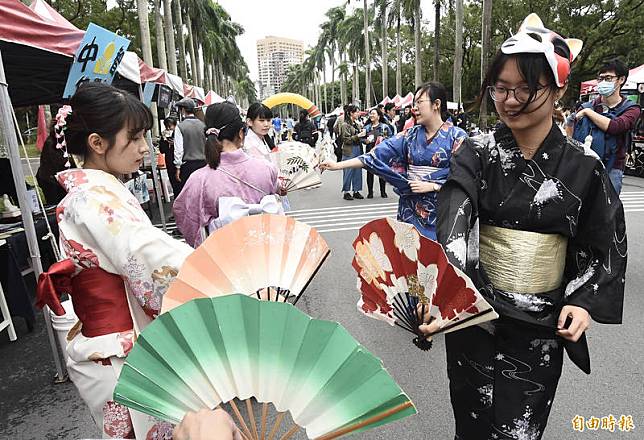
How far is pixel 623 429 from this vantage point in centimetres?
256

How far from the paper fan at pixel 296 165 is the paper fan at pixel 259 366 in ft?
9.71

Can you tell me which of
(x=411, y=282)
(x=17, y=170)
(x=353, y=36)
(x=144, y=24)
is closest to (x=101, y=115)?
(x=411, y=282)

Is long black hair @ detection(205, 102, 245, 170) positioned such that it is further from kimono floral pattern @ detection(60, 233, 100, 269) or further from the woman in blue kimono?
kimono floral pattern @ detection(60, 233, 100, 269)

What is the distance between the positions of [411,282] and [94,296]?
1057 millimetres

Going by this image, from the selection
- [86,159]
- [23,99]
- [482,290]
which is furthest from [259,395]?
[23,99]

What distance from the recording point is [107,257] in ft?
4.90

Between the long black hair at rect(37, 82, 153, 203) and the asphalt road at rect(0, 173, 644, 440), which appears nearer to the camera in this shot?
the long black hair at rect(37, 82, 153, 203)

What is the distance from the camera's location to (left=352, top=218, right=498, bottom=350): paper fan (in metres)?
1.25

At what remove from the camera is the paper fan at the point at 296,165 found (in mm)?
3949

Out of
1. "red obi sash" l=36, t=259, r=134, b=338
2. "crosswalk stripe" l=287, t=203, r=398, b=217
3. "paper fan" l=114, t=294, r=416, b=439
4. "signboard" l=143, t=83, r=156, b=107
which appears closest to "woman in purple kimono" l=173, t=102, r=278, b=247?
"red obi sash" l=36, t=259, r=134, b=338

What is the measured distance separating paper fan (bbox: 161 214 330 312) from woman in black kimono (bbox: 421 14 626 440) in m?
0.51

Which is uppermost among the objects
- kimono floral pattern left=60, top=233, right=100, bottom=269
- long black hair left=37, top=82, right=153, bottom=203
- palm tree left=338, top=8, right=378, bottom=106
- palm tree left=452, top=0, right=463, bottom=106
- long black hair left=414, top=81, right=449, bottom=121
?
palm tree left=338, top=8, right=378, bottom=106

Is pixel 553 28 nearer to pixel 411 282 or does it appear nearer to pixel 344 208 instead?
pixel 344 208

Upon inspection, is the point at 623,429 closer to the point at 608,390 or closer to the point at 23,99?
the point at 608,390
